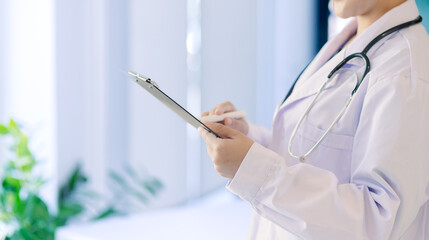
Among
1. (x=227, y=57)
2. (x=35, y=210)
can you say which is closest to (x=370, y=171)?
(x=35, y=210)

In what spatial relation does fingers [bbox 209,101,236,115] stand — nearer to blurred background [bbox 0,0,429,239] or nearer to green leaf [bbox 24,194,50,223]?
blurred background [bbox 0,0,429,239]

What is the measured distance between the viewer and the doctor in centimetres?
69

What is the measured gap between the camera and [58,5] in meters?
2.15

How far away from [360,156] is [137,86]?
74.8 inches

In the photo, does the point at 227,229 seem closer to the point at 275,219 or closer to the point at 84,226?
the point at 84,226

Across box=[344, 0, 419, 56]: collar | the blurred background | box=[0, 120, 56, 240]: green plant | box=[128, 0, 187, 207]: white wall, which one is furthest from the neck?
box=[128, 0, 187, 207]: white wall

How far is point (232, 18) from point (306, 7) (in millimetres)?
594

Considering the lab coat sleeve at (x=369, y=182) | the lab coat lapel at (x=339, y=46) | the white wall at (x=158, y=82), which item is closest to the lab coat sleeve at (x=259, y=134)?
the lab coat lapel at (x=339, y=46)

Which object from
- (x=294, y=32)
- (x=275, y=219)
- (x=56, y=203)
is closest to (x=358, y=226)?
(x=275, y=219)

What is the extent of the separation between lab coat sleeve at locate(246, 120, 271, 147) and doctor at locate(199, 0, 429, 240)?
0.25 meters

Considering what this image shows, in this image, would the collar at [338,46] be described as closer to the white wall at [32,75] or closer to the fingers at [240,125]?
the fingers at [240,125]

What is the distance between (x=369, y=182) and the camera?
72 cm

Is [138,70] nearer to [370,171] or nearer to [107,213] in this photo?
[107,213]

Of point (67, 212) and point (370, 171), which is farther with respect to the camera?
point (67, 212)
